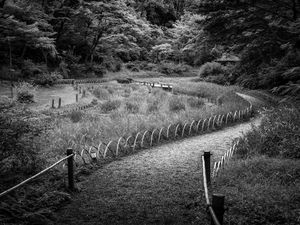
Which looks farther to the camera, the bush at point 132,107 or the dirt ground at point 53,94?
the dirt ground at point 53,94

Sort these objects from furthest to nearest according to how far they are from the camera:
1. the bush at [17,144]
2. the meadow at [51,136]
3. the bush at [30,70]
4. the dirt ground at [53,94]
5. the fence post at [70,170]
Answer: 1. the bush at [30,70]
2. the dirt ground at [53,94]
3. the fence post at [70,170]
4. the bush at [17,144]
5. the meadow at [51,136]

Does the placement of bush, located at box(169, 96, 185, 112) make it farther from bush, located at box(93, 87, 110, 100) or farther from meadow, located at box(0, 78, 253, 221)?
bush, located at box(93, 87, 110, 100)

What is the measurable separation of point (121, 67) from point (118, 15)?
434 inches

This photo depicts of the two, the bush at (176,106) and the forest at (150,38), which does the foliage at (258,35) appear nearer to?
the forest at (150,38)

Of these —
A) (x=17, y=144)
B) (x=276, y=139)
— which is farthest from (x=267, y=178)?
(x=17, y=144)

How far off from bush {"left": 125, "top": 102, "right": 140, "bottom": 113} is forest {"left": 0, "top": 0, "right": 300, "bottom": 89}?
412cm

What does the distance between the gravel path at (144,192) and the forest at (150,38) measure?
2.73 meters

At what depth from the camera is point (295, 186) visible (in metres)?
5.53

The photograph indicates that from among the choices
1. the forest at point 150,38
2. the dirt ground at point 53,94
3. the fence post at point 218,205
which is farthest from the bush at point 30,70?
the fence post at point 218,205

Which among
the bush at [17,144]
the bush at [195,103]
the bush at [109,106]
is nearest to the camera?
the bush at [17,144]

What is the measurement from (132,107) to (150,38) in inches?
1443

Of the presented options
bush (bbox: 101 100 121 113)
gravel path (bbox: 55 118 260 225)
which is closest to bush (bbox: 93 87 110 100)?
bush (bbox: 101 100 121 113)

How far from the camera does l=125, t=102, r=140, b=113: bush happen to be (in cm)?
1603

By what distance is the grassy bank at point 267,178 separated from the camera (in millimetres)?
4711
